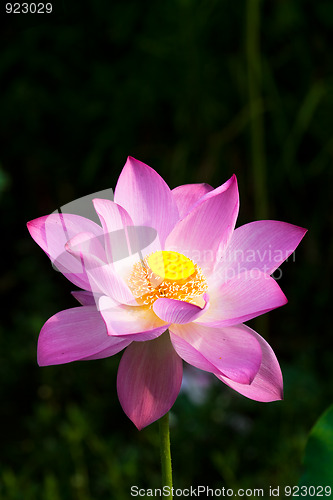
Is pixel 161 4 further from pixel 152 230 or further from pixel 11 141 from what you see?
pixel 152 230

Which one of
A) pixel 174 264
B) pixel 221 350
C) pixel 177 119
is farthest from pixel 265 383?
pixel 177 119

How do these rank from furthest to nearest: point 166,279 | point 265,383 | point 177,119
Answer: point 177,119 < point 166,279 < point 265,383

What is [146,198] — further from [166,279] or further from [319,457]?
[319,457]

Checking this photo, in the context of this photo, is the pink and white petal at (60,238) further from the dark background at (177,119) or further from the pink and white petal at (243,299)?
the dark background at (177,119)

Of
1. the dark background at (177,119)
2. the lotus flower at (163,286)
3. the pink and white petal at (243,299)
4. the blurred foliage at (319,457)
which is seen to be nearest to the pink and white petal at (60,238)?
the lotus flower at (163,286)

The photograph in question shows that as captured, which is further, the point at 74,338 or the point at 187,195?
the point at 187,195

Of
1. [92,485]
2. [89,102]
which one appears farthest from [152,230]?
[89,102]

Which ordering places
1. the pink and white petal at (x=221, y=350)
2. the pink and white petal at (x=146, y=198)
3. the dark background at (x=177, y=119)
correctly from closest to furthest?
the pink and white petal at (x=221, y=350) → the pink and white petal at (x=146, y=198) → the dark background at (x=177, y=119)
